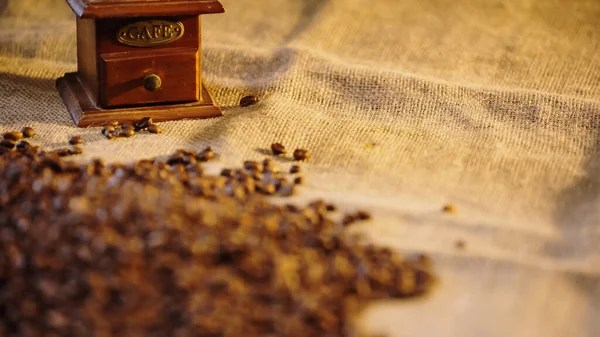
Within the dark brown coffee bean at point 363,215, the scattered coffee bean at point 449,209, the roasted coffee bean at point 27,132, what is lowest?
the roasted coffee bean at point 27,132

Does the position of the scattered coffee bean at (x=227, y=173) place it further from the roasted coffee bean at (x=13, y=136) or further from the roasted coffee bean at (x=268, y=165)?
the roasted coffee bean at (x=13, y=136)

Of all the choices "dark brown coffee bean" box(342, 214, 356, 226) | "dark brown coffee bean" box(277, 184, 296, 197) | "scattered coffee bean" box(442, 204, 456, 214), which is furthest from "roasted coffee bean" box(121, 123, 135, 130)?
"scattered coffee bean" box(442, 204, 456, 214)

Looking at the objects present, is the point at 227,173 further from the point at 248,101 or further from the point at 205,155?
the point at 248,101

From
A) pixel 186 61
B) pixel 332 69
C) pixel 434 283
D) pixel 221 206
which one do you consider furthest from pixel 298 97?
pixel 434 283

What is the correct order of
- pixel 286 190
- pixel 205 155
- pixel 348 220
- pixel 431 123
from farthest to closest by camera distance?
pixel 431 123
pixel 205 155
pixel 286 190
pixel 348 220

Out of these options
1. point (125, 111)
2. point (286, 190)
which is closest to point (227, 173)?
point (286, 190)

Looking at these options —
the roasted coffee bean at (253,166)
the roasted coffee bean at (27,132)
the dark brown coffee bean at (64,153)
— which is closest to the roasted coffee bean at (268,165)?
the roasted coffee bean at (253,166)
